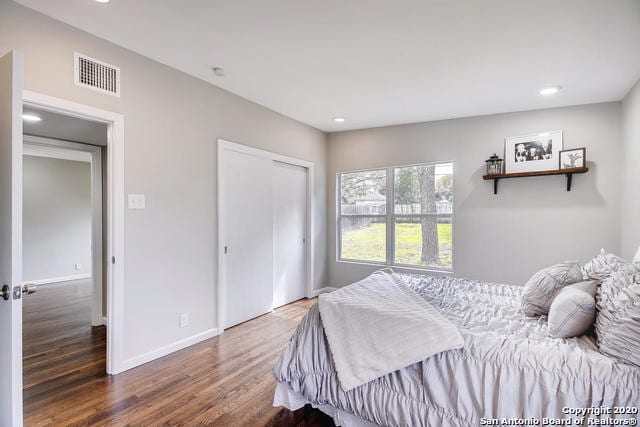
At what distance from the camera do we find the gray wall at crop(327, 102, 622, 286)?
3463mm

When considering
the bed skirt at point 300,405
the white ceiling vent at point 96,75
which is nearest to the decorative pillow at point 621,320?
the bed skirt at point 300,405

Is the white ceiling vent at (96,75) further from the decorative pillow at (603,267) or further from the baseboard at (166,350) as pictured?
the decorative pillow at (603,267)

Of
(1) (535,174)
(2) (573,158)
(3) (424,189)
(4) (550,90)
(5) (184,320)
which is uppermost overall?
(4) (550,90)

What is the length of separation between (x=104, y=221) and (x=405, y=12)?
3.70m

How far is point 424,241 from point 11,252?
414 centimetres

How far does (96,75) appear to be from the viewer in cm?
235

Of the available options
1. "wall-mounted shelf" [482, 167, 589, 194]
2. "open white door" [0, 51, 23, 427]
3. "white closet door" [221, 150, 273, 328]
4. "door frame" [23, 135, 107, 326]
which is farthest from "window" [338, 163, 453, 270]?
"open white door" [0, 51, 23, 427]

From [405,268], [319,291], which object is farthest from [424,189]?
[319,291]

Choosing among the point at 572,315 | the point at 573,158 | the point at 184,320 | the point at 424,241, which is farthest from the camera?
the point at 424,241

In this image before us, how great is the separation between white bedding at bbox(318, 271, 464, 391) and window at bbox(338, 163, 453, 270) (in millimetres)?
2504

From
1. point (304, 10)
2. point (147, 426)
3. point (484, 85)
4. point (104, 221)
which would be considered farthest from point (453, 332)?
point (104, 221)

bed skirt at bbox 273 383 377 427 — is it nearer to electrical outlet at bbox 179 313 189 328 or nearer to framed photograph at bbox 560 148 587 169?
electrical outlet at bbox 179 313 189 328

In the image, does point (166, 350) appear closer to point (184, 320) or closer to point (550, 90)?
point (184, 320)

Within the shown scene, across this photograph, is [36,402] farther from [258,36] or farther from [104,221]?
[258,36]
